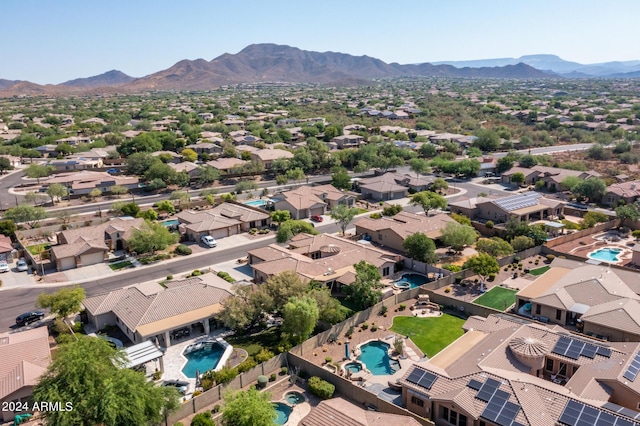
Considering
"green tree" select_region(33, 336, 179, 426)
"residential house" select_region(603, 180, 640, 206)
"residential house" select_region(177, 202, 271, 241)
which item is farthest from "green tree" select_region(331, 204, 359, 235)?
"residential house" select_region(603, 180, 640, 206)

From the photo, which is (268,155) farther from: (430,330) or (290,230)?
(430,330)

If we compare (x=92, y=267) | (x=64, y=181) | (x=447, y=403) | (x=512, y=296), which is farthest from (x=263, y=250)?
(x=64, y=181)

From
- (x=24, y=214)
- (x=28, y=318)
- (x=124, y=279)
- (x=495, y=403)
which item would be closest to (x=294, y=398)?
(x=495, y=403)

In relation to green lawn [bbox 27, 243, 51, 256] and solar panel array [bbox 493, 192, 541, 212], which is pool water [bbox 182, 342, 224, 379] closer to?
green lawn [bbox 27, 243, 51, 256]

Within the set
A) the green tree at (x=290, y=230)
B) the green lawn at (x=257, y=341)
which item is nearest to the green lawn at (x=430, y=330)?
the green lawn at (x=257, y=341)

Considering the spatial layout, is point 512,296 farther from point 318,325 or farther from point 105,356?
point 105,356
